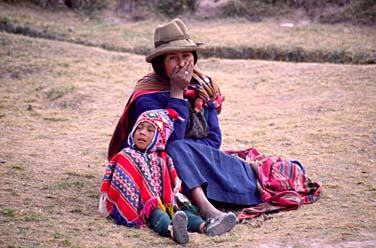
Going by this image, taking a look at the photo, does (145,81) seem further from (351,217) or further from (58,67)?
(58,67)

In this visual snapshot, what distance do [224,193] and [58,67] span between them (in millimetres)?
5515

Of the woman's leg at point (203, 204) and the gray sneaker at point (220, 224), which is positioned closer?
the gray sneaker at point (220, 224)

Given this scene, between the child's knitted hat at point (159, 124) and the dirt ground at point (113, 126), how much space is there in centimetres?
54

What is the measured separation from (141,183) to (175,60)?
36.2 inches

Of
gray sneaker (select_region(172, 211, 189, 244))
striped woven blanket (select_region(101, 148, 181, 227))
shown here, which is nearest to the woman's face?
striped woven blanket (select_region(101, 148, 181, 227))

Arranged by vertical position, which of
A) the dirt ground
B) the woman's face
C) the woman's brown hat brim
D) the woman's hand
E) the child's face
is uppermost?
the woman's brown hat brim

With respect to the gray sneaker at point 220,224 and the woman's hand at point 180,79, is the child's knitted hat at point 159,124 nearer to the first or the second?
the woman's hand at point 180,79

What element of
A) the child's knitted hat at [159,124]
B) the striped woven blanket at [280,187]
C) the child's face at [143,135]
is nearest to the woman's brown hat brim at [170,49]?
the child's knitted hat at [159,124]

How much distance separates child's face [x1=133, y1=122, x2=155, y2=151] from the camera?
4449mm

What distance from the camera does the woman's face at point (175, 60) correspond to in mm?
4766

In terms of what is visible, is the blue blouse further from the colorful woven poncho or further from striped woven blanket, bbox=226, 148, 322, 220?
striped woven blanket, bbox=226, 148, 322, 220

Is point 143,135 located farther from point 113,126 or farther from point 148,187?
point 113,126

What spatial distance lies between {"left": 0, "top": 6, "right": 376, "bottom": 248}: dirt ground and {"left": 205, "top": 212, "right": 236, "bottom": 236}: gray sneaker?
6 centimetres

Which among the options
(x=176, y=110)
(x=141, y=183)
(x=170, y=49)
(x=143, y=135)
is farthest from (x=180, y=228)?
(x=170, y=49)
